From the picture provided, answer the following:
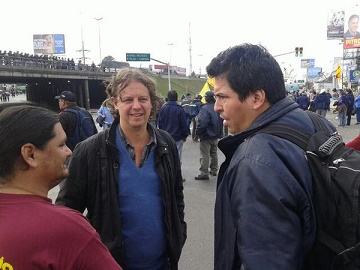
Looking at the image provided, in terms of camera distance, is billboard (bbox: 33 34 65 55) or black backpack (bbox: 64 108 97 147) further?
billboard (bbox: 33 34 65 55)

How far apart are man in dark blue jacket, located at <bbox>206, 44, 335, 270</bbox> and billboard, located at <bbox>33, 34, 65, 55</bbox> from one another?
3179 inches

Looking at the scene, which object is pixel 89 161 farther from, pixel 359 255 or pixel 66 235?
pixel 359 255

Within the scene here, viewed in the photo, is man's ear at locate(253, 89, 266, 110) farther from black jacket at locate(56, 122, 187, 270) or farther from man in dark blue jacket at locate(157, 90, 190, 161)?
man in dark blue jacket at locate(157, 90, 190, 161)

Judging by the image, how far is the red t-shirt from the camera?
1184 mm

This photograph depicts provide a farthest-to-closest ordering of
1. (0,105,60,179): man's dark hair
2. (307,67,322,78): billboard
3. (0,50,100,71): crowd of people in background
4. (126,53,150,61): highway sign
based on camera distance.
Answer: (307,67,322,78): billboard, (0,50,100,71): crowd of people in background, (126,53,150,61): highway sign, (0,105,60,179): man's dark hair

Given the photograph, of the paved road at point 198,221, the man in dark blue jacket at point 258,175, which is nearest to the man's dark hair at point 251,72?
the man in dark blue jacket at point 258,175

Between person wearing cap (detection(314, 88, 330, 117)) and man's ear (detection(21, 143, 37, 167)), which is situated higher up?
man's ear (detection(21, 143, 37, 167))

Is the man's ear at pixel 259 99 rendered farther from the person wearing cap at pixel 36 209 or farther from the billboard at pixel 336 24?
the billboard at pixel 336 24

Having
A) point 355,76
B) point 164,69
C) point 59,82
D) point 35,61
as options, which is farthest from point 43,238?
point 164,69

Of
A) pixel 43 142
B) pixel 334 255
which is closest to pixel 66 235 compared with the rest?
pixel 43 142

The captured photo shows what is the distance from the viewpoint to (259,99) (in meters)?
1.52

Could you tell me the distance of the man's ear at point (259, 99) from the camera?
1508 millimetres

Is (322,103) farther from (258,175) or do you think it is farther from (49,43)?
(49,43)

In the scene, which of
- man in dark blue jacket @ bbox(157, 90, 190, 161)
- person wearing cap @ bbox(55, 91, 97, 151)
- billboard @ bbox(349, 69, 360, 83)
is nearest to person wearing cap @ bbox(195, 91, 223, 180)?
man in dark blue jacket @ bbox(157, 90, 190, 161)
